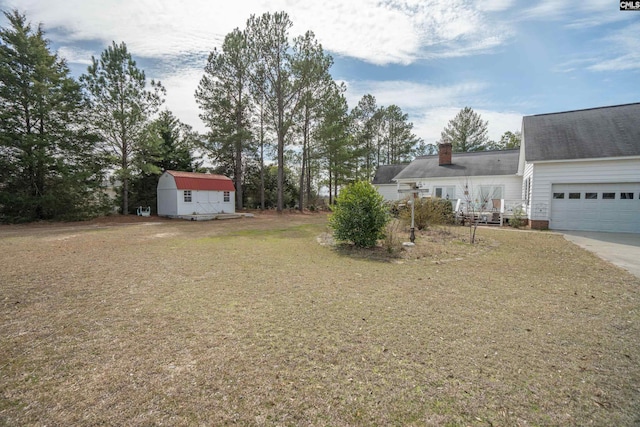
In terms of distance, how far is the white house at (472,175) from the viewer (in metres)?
18.7

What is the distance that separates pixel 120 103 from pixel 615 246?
25563mm

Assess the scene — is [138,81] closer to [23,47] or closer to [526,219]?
[23,47]

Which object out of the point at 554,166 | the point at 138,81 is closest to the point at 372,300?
the point at 554,166

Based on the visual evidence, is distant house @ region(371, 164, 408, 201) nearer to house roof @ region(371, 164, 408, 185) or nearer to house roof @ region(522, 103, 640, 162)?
house roof @ region(371, 164, 408, 185)

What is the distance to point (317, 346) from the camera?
9.52ft

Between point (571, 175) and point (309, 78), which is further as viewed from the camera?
point (309, 78)

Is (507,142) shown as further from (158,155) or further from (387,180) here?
(158,155)

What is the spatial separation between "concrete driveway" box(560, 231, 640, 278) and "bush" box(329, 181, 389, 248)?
5.33m

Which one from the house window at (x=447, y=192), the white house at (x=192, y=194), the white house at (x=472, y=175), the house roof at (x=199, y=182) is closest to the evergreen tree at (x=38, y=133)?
the white house at (x=192, y=194)

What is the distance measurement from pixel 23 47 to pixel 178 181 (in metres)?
10.1

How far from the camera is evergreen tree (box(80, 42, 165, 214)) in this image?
691 inches

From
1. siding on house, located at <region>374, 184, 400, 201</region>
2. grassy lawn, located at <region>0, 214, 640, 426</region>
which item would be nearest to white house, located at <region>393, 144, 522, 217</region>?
siding on house, located at <region>374, 184, 400, 201</region>

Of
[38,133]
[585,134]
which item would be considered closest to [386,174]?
[585,134]

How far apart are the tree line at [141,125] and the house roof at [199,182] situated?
6.43ft
